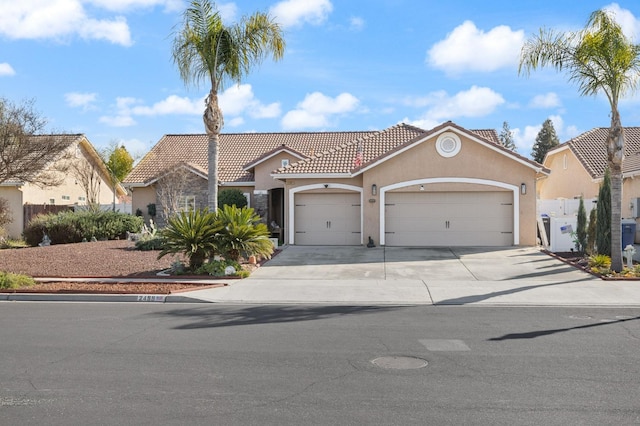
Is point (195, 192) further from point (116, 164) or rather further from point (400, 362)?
point (400, 362)

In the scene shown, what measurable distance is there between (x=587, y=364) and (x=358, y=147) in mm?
19834

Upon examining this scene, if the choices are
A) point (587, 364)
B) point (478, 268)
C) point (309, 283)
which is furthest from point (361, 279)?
point (587, 364)

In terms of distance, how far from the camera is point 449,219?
2417cm

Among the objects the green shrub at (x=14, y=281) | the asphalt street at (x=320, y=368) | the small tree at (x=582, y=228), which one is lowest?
the asphalt street at (x=320, y=368)

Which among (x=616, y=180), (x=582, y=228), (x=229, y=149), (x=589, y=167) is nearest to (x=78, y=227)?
(x=229, y=149)

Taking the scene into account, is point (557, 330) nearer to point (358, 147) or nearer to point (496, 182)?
point (496, 182)

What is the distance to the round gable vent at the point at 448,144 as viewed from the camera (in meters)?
23.8

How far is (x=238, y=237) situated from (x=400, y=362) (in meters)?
10.1

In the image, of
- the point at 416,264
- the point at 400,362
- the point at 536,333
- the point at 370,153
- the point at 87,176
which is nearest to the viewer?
the point at 400,362

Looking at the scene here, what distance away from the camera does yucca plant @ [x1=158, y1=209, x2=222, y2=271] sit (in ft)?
56.0

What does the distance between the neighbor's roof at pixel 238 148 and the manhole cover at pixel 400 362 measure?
21.7 m

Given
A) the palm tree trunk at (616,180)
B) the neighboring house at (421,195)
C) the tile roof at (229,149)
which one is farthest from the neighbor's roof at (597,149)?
the tile roof at (229,149)

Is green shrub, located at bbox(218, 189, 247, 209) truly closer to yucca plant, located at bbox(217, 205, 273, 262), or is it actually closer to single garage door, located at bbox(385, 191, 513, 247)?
single garage door, located at bbox(385, 191, 513, 247)

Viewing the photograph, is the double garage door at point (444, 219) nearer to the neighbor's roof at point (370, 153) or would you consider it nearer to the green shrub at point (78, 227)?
the neighbor's roof at point (370, 153)
